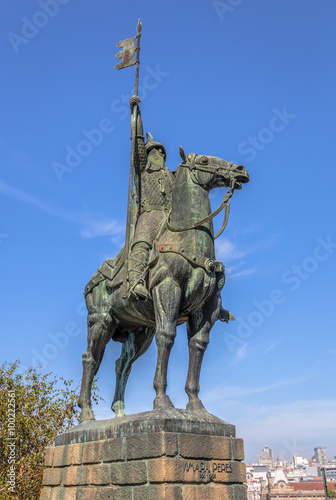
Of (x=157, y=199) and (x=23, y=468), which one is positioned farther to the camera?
(x=23, y=468)

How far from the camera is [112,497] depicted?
6797mm

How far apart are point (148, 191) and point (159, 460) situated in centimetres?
475

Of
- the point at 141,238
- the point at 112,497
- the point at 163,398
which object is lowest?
the point at 112,497

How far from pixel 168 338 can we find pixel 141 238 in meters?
1.99

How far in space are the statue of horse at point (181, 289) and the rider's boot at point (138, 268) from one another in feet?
0.50

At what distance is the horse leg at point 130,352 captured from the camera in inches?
→ 368

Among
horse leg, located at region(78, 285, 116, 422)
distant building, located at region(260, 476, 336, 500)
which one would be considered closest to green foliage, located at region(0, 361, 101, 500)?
horse leg, located at region(78, 285, 116, 422)

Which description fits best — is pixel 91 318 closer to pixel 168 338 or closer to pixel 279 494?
pixel 168 338

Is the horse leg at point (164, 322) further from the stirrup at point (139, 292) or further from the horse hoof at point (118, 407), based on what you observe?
the horse hoof at point (118, 407)

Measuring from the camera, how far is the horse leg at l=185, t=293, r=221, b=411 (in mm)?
7688

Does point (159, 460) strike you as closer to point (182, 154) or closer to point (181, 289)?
point (181, 289)

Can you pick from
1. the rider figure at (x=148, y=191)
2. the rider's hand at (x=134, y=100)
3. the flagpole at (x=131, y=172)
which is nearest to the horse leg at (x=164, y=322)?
the flagpole at (x=131, y=172)

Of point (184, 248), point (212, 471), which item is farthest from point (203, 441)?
point (184, 248)

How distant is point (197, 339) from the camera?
7.91m
